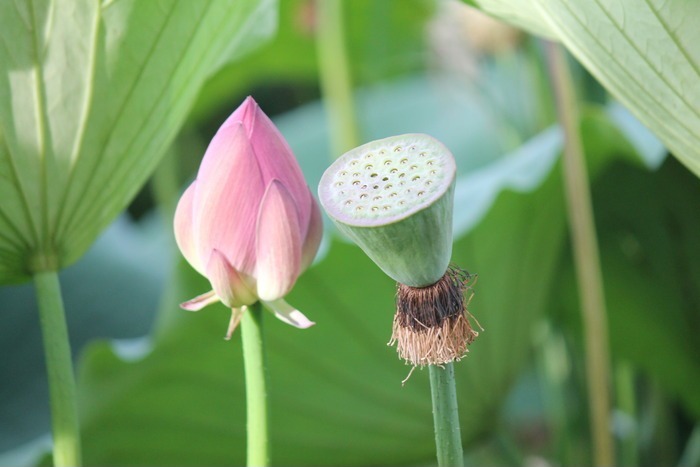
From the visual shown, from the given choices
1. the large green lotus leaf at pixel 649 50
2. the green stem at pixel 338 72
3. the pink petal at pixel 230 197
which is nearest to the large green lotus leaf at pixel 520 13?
the large green lotus leaf at pixel 649 50

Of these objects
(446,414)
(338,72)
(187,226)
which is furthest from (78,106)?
(338,72)

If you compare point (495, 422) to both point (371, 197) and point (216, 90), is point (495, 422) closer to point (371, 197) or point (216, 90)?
point (371, 197)

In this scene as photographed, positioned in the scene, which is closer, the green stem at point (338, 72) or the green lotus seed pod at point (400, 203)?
the green lotus seed pod at point (400, 203)

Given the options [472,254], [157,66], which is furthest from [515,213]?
[157,66]

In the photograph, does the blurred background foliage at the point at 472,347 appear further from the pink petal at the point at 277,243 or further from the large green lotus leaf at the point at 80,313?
the pink petal at the point at 277,243

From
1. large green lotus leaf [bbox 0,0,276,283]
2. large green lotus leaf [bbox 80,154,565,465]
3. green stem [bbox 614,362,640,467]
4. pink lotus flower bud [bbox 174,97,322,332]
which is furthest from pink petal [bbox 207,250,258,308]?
green stem [bbox 614,362,640,467]

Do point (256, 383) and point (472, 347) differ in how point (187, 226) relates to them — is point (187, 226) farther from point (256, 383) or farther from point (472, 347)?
point (472, 347)

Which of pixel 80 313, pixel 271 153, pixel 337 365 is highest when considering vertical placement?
pixel 271 153
